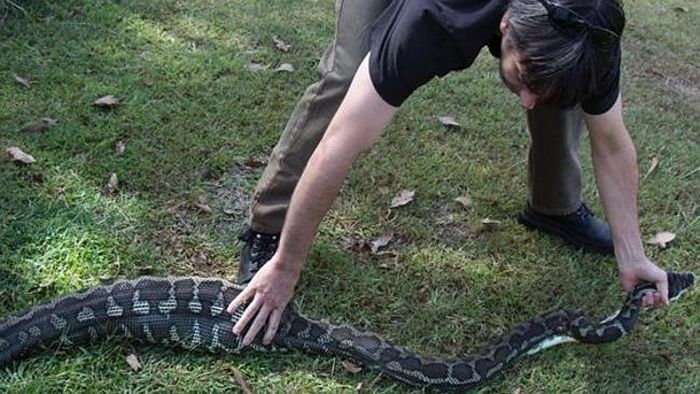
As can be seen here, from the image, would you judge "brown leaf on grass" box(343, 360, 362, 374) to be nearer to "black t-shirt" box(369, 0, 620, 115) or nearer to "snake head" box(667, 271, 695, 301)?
"black t-shirt" box(369, 0, 620, 115)

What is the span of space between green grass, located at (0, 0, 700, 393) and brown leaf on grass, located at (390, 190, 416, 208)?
0.20ft

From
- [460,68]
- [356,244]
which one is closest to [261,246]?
[356,244]

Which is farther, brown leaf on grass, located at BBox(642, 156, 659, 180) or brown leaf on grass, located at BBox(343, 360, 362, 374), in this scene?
brown leaf on grass, located at BBox(642, 156, 659, 180)

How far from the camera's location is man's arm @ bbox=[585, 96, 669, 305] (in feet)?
11.1

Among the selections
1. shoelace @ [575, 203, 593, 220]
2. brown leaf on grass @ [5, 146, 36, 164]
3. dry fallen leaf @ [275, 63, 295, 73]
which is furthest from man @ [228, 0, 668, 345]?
dry fallen leaf @ [275, 63, 295, 73]

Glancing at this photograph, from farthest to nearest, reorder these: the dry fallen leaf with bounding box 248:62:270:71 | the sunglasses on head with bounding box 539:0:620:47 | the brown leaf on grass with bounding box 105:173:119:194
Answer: the dry fallen leaf with bounding box 248:62:270:71 → the brown leaf on grass with bounding box 105:173:119:194 → the sunglasses on head with bounding box 539:0:620:47

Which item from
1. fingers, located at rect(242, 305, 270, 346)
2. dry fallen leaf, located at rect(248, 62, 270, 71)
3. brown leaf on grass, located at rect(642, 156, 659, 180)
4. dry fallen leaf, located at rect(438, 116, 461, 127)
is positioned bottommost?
brown leaf on grass, located at rect(642, 156, 659, 180)

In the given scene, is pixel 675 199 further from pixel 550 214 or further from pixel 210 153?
pixel 210 153

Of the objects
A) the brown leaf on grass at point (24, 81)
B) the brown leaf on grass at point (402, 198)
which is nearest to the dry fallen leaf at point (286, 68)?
the brown leaf on grass at point (402, 198)

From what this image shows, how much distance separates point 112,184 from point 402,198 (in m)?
1.67

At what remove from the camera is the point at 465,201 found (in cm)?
471

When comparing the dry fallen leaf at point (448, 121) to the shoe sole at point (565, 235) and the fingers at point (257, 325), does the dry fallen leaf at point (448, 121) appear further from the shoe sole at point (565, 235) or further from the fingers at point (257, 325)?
the fingers at point (257, 325)

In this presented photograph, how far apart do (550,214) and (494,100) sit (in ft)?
5.13

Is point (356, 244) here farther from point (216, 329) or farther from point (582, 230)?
point (582, 230)
